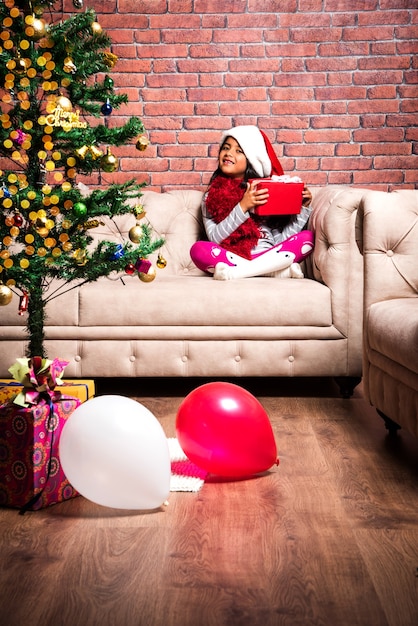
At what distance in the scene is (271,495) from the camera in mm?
1666

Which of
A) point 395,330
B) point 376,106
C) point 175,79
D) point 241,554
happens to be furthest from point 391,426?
point 175,79

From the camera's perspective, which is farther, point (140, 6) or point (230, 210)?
point (140, 6)

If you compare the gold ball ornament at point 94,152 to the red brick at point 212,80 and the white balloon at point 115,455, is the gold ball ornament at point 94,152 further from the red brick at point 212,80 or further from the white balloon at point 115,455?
the red brick at point 212,80

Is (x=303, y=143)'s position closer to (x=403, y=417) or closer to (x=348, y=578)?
(x=403, y=417)

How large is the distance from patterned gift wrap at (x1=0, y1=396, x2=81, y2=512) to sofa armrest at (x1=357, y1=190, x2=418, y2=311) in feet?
3.73

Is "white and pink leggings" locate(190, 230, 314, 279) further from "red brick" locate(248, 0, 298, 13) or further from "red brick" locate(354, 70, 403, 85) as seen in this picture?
"red brick" locate(248, 0, 298, 13)

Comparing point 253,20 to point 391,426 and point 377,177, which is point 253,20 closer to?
point 377,177

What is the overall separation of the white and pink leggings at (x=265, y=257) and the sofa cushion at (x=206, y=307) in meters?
0.29

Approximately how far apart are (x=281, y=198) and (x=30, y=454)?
182 centimetres

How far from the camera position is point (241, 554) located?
1.34 m

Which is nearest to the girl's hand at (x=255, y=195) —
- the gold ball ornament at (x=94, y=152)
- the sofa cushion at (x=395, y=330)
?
the sofa cushion at (x=395, y=330)

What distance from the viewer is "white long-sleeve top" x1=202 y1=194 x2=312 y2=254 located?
119 inches

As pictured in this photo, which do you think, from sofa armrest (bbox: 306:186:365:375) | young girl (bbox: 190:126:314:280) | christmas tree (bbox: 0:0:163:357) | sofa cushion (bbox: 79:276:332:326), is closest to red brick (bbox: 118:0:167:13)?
young girl (bbox: 190:126:314:280)

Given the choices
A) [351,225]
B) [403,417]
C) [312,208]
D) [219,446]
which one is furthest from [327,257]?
[219,446]
